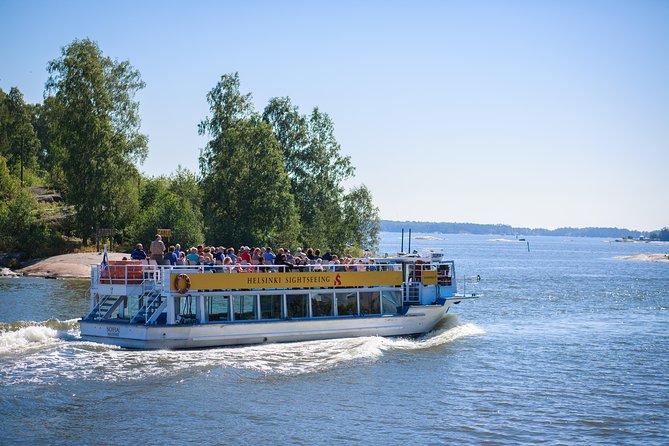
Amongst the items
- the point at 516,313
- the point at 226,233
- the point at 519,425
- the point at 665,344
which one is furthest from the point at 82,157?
the point at 519,425

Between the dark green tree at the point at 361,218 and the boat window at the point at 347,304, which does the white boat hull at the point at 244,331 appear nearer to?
the boat window at the point at 347,304

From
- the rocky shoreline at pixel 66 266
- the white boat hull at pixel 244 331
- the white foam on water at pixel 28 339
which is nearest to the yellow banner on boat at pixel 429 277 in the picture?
the white boat hull at pixel 244 331

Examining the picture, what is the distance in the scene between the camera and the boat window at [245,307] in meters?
31.8

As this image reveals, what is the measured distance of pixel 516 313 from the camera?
49.2 m

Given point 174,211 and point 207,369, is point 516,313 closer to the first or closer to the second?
point 207,369

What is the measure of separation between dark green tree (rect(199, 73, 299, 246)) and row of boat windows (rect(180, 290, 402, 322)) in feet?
117

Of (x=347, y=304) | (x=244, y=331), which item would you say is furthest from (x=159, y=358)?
(x=347, y=304)

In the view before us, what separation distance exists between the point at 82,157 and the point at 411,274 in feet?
139

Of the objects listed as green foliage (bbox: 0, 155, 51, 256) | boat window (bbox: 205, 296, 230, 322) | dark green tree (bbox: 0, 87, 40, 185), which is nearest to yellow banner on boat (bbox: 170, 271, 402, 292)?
boat window (bbox: 205, 296, 230, 322)

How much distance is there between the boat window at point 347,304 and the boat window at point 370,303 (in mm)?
332

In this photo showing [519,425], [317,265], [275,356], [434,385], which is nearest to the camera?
[519,425]

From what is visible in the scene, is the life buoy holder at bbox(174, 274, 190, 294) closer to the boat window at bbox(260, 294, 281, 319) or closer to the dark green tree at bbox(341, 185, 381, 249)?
the boat window at bbox(260, 294, 281, 319)

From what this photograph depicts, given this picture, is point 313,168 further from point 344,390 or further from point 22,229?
point 344,390

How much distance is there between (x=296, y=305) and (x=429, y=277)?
689 centimetres
